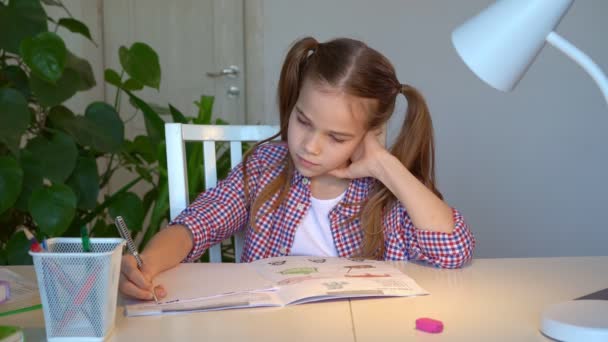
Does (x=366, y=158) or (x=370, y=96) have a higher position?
(x=370, y=96)

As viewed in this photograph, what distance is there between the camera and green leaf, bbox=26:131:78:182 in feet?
6.56

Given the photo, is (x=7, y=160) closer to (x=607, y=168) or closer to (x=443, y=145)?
(x=443, y=145)

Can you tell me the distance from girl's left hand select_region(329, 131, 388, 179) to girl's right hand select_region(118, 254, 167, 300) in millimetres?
550

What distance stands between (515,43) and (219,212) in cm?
83

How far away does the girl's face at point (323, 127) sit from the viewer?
1.34m

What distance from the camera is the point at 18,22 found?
6.73 ft

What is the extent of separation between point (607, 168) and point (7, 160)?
2.59 meters

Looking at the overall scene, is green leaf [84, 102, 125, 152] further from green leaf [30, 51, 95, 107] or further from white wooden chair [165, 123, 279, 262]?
white wooden chair [165, 123, 279, 262]

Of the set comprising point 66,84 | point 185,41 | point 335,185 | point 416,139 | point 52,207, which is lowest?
point 52,207

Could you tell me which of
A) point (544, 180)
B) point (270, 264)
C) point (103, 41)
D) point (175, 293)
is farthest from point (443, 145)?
point (175, 293)

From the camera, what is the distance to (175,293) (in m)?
1.04

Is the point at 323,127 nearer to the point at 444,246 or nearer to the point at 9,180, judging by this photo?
the point at 444,246

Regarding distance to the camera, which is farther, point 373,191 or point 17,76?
point 17,76

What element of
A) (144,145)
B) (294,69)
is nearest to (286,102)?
(294,69)
